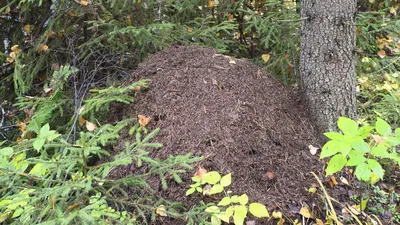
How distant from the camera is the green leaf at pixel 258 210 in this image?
1.99 meters

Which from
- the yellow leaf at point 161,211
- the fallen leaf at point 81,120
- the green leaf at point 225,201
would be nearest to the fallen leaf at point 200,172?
the green leaf at point 225,201

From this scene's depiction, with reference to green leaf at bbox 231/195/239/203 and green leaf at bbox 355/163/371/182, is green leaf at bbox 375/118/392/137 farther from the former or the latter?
green leaf at bbox 231/195/239/203

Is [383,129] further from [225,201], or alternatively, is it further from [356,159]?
[225,201]

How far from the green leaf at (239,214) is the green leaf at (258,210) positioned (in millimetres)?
50

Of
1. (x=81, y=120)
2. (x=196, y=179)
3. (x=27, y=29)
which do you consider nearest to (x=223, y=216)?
(x=196, y=179)

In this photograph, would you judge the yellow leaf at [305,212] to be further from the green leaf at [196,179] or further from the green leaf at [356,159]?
the green leaf at [196,179]

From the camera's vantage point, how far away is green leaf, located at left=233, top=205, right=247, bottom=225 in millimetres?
1939

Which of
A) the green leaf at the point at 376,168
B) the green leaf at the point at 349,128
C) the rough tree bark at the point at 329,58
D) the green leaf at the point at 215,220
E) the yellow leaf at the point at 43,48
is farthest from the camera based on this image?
the yellow leaf at the point at 43,48

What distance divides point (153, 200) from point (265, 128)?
106 cm

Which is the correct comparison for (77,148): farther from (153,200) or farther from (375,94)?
(375,94)

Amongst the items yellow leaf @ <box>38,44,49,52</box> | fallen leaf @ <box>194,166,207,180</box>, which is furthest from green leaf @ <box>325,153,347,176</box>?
yellow leaf @ <box>38,44,49,52</box>

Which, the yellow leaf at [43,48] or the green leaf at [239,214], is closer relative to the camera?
the green leaf at [239,214]

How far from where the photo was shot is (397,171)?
2.94 m

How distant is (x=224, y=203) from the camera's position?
2004mm
